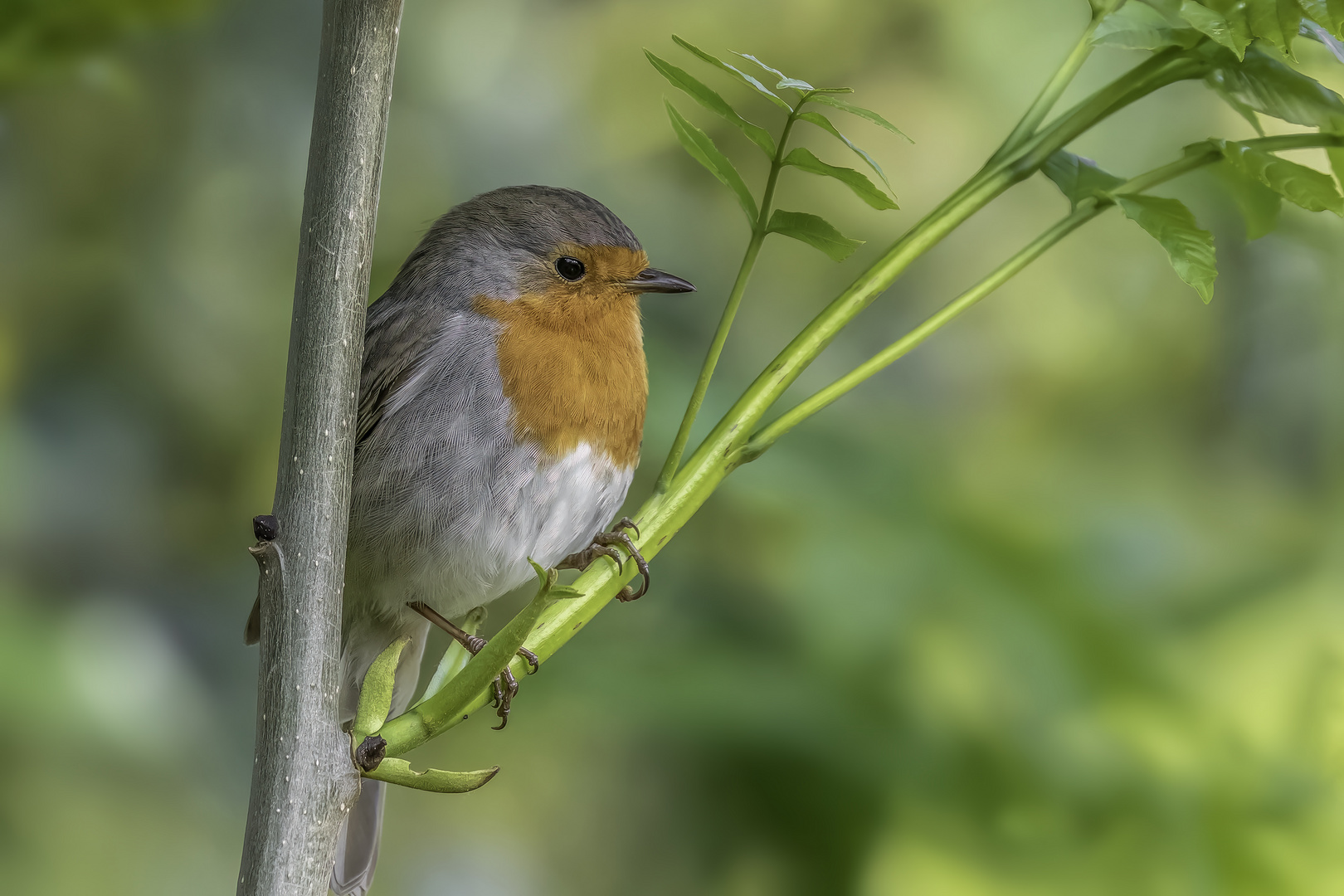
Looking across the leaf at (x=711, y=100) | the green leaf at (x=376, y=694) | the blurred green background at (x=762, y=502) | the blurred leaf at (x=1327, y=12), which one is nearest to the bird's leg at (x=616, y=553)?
the green leaf at (x=376, y=694)

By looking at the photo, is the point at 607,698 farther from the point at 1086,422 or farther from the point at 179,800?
the point at 1086,422

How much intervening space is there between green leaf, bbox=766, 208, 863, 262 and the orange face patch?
0.38 metres

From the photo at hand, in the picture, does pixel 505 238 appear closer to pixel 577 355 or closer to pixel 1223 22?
pixel 577 355

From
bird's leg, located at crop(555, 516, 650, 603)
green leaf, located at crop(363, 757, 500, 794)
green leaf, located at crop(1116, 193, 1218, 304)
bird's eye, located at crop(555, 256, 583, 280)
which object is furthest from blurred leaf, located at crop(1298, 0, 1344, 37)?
bird's eye, located at crop(555, 256, 583, 280)

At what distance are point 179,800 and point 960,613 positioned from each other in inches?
43.0

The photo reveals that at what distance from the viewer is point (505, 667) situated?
0.60m

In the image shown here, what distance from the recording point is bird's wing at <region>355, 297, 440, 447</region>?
3.44ft

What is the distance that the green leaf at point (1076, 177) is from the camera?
69cm

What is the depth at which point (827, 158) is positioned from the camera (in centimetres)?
183

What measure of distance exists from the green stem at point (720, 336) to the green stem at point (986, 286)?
0.12 feet

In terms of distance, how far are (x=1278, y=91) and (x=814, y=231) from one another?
0.88ft

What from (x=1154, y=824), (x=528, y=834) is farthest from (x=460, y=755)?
(x=1154, y=824)

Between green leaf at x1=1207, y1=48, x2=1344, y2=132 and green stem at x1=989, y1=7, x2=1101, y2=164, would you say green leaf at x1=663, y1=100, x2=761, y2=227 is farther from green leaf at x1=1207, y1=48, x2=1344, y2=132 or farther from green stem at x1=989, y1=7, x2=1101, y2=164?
green leaf at x1=1207, y1=48, x2=1344, y2=132

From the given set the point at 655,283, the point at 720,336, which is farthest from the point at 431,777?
the point at 655,283
